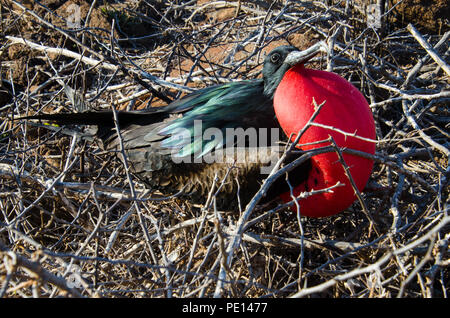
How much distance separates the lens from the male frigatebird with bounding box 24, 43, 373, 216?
1.58m

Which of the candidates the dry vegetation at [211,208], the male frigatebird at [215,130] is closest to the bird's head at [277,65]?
the male frigatebird at [215,130]

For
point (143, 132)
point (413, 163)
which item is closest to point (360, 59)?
point (413, 163)

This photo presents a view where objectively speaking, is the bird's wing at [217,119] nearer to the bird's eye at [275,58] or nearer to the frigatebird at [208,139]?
the frigatebird at [208,139]

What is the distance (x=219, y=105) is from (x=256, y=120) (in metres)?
0.16

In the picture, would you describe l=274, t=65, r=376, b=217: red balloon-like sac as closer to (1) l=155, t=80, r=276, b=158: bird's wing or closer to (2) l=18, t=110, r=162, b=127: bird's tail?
(1) l=155, t=80, r=276, b=158: bird's wing

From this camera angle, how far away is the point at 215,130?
5.57 feet

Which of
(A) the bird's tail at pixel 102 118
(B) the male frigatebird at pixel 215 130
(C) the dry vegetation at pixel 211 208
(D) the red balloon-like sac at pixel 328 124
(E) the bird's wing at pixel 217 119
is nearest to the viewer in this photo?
(C) the dry vegetation at pixel 211 208

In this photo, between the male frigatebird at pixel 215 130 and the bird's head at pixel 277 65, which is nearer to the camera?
the male frigatebird at pixel 215 130

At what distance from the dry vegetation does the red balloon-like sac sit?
0.35ft

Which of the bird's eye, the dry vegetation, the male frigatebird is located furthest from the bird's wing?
the dry vegetation

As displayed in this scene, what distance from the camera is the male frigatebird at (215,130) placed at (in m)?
1.58

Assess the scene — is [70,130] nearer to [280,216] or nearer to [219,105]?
[219,105]

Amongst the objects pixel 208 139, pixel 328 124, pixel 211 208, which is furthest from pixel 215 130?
pixel 328 124

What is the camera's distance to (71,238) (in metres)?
1.85
